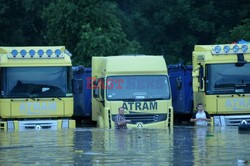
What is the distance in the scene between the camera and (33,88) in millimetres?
25844

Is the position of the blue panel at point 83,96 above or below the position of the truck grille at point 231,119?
above

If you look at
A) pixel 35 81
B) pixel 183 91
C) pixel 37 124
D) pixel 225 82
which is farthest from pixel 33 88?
pixel 225 82

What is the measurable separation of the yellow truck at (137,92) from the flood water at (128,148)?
230 centimetres

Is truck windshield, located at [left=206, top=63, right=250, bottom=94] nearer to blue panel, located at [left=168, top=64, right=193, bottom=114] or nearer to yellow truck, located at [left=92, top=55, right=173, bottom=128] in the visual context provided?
yellow truck, located at [left=92, top=55, right=173, bottom=128]

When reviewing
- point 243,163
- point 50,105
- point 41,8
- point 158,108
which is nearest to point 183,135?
point 158,108

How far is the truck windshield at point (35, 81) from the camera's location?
25703 mm

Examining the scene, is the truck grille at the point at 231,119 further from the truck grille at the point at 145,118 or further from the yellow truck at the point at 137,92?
the truck grille at the point at 145,118

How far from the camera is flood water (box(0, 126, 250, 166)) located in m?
14.3

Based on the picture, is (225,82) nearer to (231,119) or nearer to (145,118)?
(231,119)

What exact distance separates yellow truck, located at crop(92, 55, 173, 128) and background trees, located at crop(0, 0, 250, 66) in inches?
670

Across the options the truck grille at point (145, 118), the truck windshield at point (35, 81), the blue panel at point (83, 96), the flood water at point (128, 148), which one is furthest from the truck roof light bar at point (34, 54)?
the flood water at point (128, 148)

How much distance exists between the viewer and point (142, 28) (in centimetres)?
5941

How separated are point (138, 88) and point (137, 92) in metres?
0.14

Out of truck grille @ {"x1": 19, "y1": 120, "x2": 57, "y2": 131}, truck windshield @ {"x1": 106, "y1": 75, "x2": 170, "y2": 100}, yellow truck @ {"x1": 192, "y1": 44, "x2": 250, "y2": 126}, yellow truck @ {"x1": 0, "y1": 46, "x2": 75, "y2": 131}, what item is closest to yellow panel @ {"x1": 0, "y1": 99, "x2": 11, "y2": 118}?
yellow truck @ {"x1": 0, "y1": 46, "x2": 75, "y2": 131}
